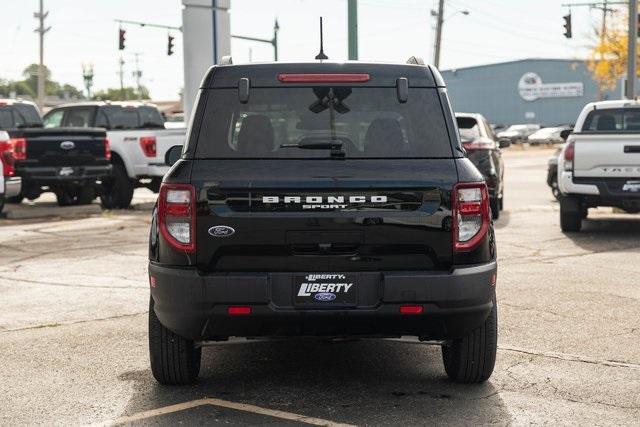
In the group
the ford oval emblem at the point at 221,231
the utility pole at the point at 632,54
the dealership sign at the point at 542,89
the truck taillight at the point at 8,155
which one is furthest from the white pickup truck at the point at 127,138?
the dealership sign at the point at 542,89

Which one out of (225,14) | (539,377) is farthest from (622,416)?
(225,14)

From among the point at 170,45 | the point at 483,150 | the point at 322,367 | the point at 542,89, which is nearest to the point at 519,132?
the point at 542,89

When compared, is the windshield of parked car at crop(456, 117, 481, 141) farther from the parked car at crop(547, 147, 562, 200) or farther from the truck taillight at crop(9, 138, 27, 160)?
the truck taillight at crop(9, 138, 27, 160)

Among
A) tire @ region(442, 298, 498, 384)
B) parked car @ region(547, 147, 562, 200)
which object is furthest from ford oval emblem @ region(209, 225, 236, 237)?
parked car @ region(547, 147, 562, 200)

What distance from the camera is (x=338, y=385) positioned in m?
5.89

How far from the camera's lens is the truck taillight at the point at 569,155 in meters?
13.6

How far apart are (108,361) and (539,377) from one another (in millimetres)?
2706

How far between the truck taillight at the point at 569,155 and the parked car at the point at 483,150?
1936 millimetres

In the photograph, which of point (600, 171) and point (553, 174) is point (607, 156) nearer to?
point (600, 171)

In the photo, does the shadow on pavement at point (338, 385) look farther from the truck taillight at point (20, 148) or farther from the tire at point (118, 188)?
the tire at point (118, 188)

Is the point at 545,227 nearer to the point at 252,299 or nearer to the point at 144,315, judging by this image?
the point at 144,315

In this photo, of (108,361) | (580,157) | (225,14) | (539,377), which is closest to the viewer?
(539,377)

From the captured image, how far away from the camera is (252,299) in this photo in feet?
16.8

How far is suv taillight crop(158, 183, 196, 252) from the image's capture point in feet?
17.1
